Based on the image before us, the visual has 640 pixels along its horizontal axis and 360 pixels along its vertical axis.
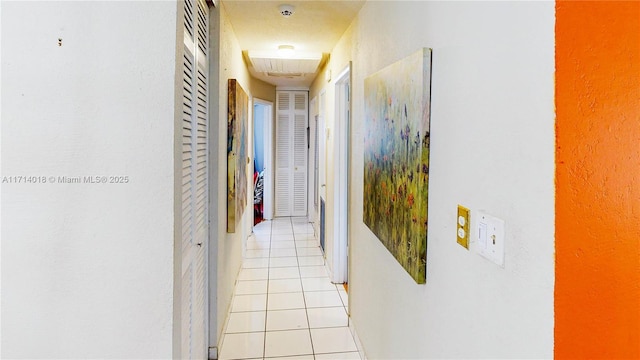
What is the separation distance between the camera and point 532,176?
2.60 feet

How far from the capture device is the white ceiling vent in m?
3.71

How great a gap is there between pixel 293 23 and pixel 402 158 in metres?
1.69

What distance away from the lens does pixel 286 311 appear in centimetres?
311

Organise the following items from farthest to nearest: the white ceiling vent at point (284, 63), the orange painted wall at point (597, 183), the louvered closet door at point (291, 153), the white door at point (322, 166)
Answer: the louvered closet door at point (291, 153) < the white door at point (322, 166) < the white ceiling vent at point (284, 63) < the orange painted wall at point (597, 183)

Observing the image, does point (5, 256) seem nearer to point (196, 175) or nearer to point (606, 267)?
point (196, 175)

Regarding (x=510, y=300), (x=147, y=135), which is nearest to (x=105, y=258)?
(x=147, y=135)

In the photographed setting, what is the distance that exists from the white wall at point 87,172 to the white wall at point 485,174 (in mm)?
858

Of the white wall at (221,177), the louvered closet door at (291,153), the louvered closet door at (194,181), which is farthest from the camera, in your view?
the louvered closet door at (291,153)

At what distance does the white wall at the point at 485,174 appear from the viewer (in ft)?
2.53

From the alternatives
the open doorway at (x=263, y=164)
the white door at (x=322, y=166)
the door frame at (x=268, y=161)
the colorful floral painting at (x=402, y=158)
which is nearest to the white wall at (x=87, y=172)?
the colorful floral painting at (x=402, y=158)

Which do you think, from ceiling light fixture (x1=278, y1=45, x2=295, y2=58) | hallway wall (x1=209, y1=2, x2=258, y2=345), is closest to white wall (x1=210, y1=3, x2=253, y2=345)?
hallway wall (x1=209, y1=2, x2=258, y2=345)

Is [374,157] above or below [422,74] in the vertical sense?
below

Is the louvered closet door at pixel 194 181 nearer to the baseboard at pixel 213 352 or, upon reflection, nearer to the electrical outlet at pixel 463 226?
the baseboard at pixel 213 352

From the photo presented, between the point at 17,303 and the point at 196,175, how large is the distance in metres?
0.90
